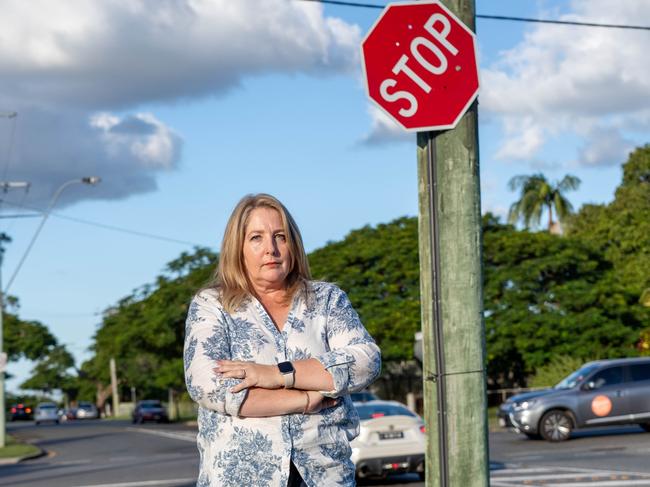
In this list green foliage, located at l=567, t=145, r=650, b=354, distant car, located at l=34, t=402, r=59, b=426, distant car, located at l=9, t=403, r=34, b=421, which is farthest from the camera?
distant car, located at l=9, t=403, r=34, b=421

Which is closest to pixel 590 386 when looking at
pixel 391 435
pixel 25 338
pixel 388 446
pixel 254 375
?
pixel 391 435

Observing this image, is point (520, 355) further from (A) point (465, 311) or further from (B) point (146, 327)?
(A) point (465, 311)

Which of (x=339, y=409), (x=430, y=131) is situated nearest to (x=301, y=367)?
(x=339, y=409)

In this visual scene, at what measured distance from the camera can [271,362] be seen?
372 centimetres

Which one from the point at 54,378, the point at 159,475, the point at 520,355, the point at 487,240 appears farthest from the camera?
the point at 54,378

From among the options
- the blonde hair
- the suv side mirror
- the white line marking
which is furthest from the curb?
the blonde hair

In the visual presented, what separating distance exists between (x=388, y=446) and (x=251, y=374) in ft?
46.1

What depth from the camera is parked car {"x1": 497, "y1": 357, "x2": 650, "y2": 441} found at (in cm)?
2481

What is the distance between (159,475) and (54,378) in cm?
11726

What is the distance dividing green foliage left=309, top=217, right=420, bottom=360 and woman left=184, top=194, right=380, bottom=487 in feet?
134

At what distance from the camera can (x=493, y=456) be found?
2181 cm

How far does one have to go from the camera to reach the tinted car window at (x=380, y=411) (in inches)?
710

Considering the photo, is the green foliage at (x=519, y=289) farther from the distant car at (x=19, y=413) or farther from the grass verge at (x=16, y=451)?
the distant car at (x=19, y=413)

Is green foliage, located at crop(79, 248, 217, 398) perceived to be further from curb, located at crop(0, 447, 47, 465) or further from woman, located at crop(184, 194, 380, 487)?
woman, located at crop(184, 194, 380, 487)
